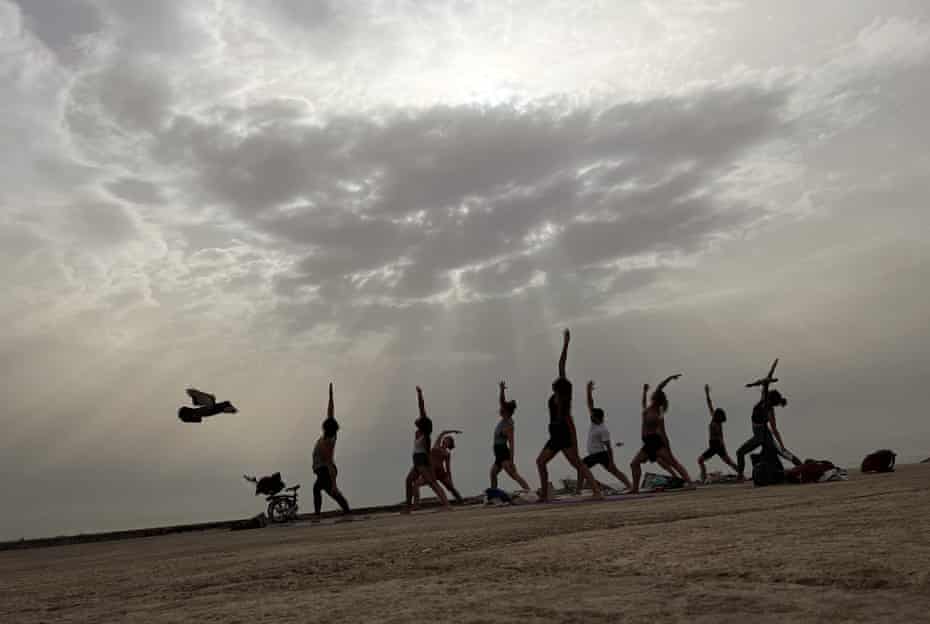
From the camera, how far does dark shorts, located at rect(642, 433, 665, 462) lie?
651 inches

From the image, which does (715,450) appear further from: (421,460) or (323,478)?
(323,478)

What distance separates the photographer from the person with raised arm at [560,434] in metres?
14.7

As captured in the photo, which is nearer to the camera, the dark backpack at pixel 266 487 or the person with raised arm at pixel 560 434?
the person with raised arm at pixel 560 434

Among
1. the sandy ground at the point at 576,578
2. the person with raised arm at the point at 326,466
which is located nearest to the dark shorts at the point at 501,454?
the person with raised arm at the point at 326,466

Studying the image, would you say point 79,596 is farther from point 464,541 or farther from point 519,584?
point 519,584

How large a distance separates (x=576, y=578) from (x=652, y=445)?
1348 centimetres

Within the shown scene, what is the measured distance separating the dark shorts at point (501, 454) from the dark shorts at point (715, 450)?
536 cm

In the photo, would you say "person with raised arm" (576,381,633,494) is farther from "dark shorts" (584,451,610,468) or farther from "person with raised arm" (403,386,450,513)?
"person with raised arm" (403,386,450,513)

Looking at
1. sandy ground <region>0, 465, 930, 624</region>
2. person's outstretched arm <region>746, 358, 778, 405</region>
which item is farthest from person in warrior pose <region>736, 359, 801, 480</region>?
sandy ground <region>0, 465, 930, 624</region>

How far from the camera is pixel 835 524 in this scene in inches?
194

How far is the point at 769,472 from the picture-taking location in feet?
44.4

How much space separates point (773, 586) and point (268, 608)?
1933mm

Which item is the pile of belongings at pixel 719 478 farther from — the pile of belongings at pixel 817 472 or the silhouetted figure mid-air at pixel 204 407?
the silhouetted figure mid-air at pixel 204 407

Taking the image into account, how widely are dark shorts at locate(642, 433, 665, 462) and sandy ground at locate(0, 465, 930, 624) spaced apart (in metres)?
9.93
